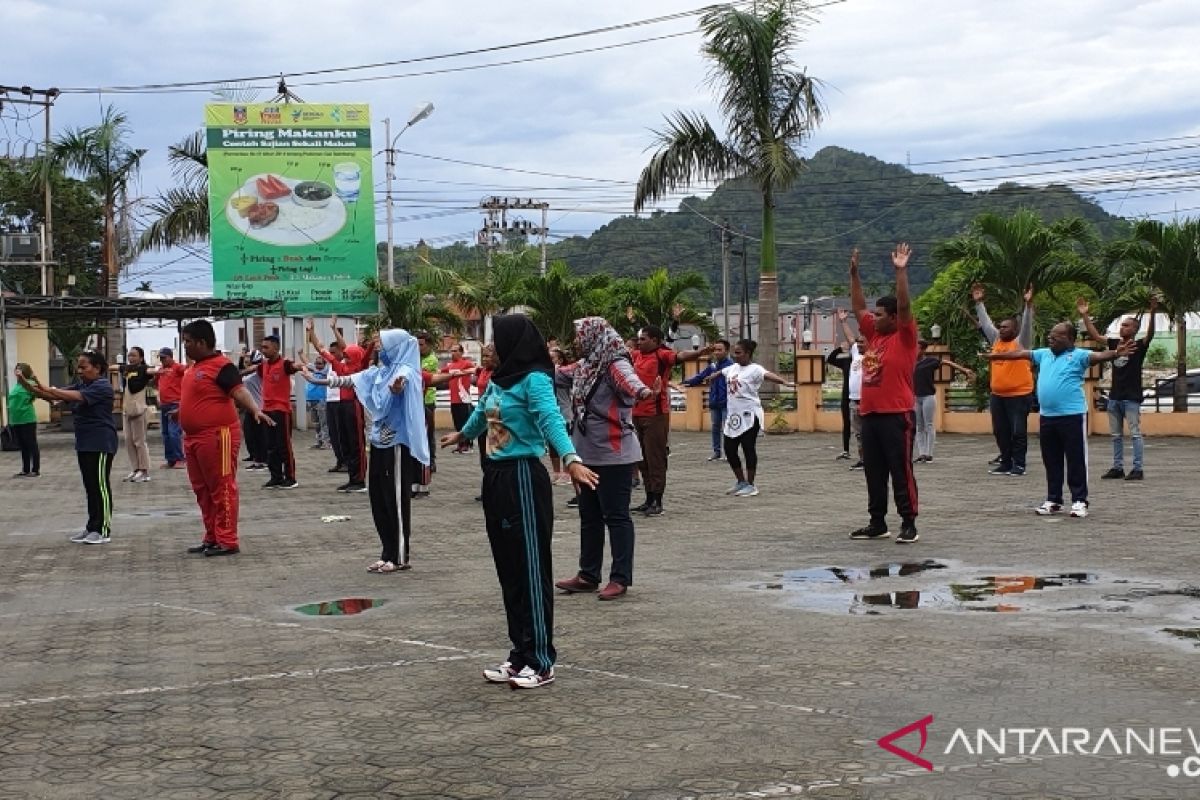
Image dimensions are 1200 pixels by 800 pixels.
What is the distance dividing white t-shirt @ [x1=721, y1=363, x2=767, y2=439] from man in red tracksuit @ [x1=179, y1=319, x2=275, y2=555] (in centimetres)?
564

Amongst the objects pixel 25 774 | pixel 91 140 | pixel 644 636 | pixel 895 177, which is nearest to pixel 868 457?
pixel 644 636

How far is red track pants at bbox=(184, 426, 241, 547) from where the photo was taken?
12.2 meters

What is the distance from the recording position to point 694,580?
10.1 metres

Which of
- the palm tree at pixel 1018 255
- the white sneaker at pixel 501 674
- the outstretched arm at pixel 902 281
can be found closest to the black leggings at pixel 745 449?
the outstretched arm at pixel 902 281

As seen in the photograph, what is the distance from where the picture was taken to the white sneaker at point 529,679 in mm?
6715

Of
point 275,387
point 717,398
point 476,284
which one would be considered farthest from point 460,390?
point 476,284

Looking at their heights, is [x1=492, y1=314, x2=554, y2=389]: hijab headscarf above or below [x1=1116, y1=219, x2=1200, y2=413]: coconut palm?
below

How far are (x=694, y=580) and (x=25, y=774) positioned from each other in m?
5.34

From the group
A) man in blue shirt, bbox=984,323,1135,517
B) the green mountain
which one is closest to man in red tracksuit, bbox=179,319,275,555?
man in blue shirt, bbox=984,323,1135,517

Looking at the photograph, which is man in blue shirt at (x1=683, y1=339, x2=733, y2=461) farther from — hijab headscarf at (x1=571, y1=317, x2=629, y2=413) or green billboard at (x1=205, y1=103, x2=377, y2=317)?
green billboard at (x1=205, y1=103, x2=377, y2=317)

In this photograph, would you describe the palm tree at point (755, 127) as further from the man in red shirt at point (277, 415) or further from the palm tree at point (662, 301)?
the man in red shirt at point (277, 415)

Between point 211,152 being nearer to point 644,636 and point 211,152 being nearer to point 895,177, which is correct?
point 644,636

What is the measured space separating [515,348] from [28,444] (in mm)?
17313

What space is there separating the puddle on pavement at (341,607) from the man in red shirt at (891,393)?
425cm
